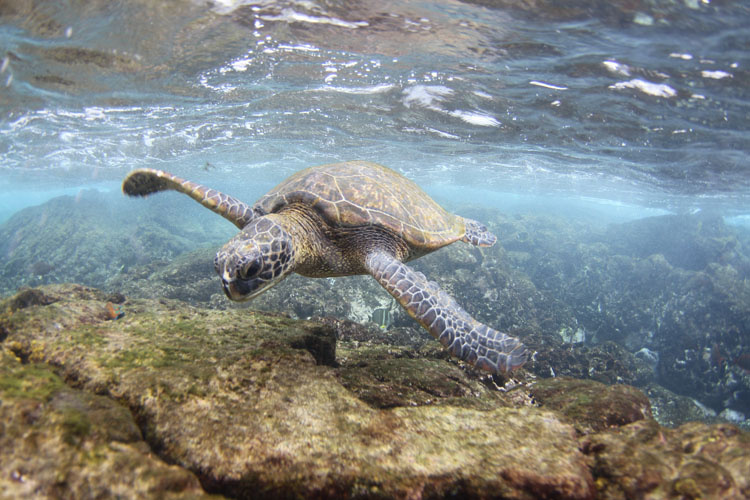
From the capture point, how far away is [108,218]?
27.5 meters

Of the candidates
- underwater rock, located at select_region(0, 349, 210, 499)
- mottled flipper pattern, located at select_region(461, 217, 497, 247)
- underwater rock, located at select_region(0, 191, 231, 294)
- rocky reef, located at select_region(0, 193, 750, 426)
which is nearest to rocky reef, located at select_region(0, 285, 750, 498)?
underwater rock, located at select_region(0, 349, 210, 499)

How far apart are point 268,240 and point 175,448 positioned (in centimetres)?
205

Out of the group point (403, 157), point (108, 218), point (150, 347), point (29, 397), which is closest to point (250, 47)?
point (150, 347)

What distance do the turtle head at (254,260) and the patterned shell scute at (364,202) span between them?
3.03 feet

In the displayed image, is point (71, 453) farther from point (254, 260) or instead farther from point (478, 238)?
point (478, 238)

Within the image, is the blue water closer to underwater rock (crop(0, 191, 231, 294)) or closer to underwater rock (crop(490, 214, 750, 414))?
underwater rock (crop(490, 214, 750, 414))

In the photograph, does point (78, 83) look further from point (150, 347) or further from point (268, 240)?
point (150, 347)

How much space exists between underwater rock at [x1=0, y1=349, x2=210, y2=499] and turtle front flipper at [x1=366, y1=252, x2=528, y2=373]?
2.45 m

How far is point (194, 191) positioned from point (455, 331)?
13.2ft

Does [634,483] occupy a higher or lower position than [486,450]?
higher

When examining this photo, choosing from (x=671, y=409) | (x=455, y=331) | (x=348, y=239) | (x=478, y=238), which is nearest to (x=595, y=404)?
(x=455, y=331)

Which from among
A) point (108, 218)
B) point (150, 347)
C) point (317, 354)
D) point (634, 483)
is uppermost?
point (634, 483)

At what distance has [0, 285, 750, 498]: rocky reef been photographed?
1.17 metres

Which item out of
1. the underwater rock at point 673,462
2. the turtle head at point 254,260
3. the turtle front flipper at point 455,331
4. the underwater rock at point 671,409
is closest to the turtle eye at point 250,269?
the turtle head at point 254,260
